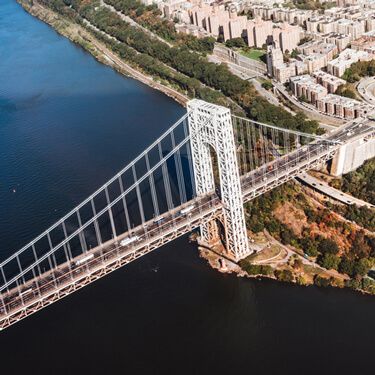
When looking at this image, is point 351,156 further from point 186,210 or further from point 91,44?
point 91,44

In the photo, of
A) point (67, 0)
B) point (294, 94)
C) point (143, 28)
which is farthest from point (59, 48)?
point (294, 94)

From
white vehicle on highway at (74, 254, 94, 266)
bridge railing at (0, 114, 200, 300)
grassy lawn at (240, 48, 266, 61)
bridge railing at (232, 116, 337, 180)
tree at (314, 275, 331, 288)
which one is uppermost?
white vehicle on highway at (74, 254, 94, 266)

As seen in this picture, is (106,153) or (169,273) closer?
(169,273)

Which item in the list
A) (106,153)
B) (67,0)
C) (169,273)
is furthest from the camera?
(67,0)

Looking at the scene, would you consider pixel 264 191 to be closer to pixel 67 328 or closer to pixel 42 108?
pixel 67 328

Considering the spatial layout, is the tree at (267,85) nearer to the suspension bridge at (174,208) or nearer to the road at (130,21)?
the suspension bridge at (174,208)

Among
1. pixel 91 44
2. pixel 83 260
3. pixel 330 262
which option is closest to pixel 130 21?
pixel 91 44

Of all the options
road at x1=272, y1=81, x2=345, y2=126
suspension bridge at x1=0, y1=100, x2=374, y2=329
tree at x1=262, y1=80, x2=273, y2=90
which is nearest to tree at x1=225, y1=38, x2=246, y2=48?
tree at x1=262, y1=80, x2=273, y2=90

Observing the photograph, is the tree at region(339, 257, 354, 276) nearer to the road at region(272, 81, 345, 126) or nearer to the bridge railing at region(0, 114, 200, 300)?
the bridge railing at region(0, 114, 200, 300)
